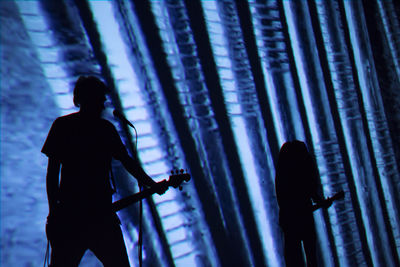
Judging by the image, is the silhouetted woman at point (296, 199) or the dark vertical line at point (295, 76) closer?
the silhouetted woman at point (296, 199)

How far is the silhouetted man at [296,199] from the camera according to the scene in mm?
1380

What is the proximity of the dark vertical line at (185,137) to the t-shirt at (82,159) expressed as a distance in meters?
0.50

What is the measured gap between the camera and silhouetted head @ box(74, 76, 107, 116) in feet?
3.08

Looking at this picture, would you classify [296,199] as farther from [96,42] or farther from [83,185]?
[96,42]

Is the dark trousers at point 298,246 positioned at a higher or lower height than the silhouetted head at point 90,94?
lower

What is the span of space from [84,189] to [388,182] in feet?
6.16

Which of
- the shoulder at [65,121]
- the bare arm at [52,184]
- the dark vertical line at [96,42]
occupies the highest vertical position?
the dark vertical line at [96,42]

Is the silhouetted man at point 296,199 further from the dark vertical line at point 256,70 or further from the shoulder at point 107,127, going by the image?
the shoulder at point 107,127

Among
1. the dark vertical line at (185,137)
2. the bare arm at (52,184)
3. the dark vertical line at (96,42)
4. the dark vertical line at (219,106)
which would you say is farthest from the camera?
the dark vertical line at (219,106)

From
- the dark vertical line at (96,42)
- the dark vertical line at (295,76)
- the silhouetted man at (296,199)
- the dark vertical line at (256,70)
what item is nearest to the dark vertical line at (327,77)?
the dark vertical line at (295,76)

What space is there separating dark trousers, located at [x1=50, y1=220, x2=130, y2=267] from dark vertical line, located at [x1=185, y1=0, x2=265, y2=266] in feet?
2.39

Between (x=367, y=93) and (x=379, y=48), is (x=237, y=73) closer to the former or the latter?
(x=367, y=93)

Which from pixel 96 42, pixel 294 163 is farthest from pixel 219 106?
pixel 96 42

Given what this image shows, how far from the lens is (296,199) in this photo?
1384 millimetres
